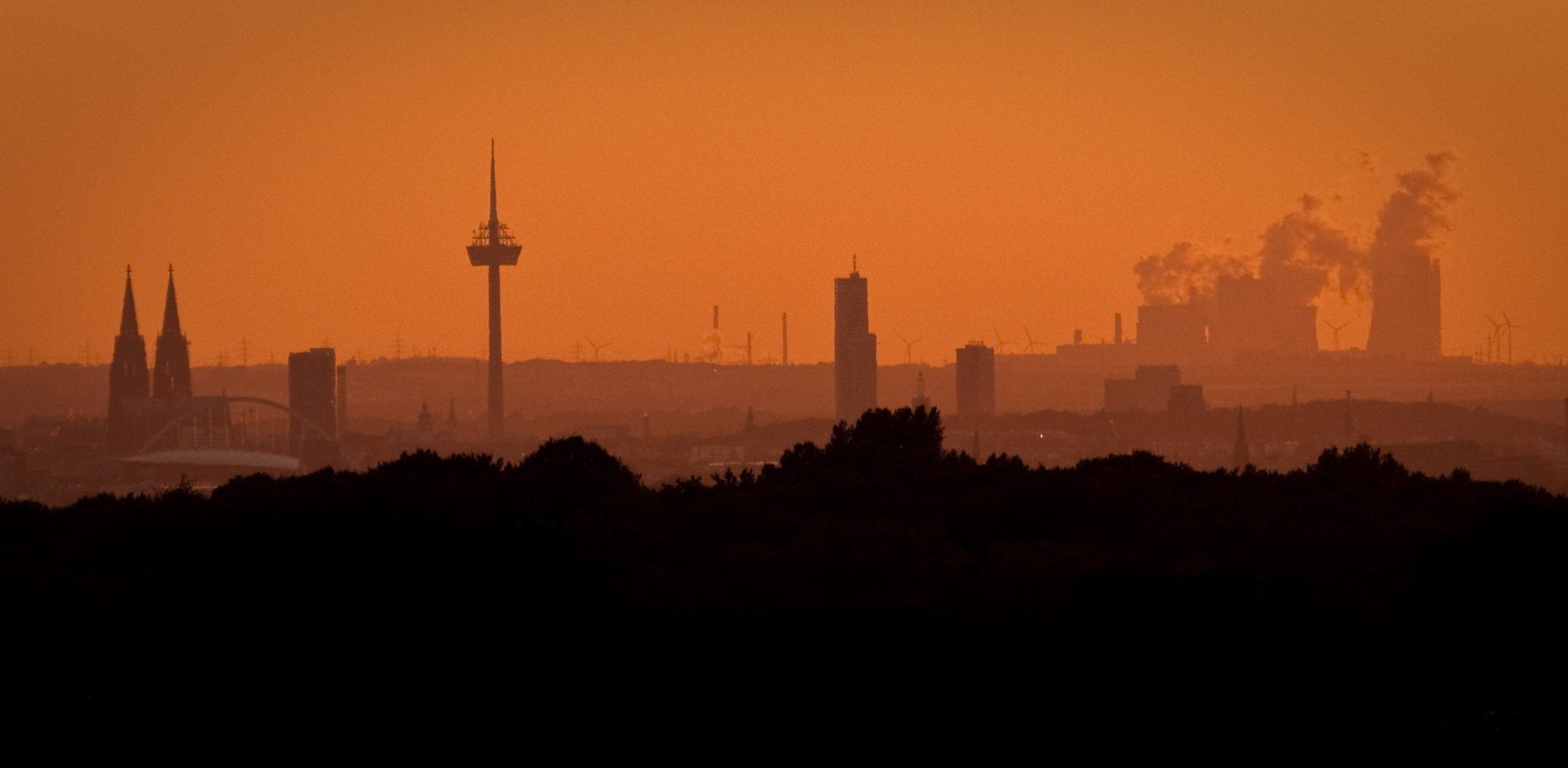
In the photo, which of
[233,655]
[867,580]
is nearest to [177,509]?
[867,580]

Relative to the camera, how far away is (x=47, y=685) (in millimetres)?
36312

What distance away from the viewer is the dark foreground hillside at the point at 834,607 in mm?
34781

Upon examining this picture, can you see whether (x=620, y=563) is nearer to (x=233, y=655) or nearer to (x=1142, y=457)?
(x=233, y=655)

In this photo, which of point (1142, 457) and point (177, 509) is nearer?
point (177, 509)

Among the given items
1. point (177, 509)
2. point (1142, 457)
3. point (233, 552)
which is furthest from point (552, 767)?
point (1142, 457)

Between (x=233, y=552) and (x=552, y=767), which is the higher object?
(x=233, y=552)

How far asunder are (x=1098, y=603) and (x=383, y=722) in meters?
14.8

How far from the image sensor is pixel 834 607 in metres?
43.3

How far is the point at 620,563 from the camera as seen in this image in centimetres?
4675

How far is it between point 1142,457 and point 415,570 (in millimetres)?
37583

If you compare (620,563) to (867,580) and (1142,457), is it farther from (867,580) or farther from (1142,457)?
(1142,457)

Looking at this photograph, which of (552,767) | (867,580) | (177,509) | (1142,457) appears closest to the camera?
(552,767)

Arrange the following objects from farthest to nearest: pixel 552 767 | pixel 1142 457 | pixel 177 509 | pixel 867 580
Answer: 1. pixel 1142 457
2. pixel 177 509
3. pixel 867 580
4. pixel 552 767

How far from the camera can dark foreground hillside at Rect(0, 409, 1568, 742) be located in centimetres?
3478
